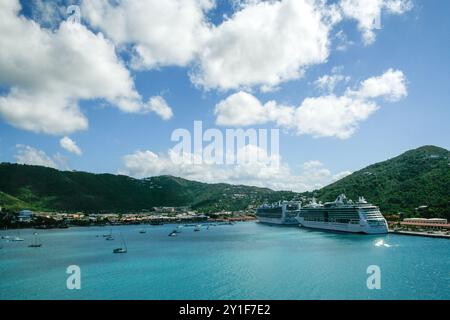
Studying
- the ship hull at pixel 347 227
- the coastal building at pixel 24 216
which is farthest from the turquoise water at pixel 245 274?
the coastal building at pixel 24 216

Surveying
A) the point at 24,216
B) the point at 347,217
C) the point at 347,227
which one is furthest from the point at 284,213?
the point at 24,216

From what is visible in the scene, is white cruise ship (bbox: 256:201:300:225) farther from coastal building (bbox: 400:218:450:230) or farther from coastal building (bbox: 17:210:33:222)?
coastal building (bbox: 17:210:33:222)

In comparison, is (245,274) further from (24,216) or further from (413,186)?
(24,216)

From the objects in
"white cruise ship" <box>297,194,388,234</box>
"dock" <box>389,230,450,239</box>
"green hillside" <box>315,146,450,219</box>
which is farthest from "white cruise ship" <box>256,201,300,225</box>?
"dock" <box>389,230,450,239</box>

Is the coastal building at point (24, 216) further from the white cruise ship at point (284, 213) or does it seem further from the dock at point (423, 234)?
the dock at point (423, 234)
